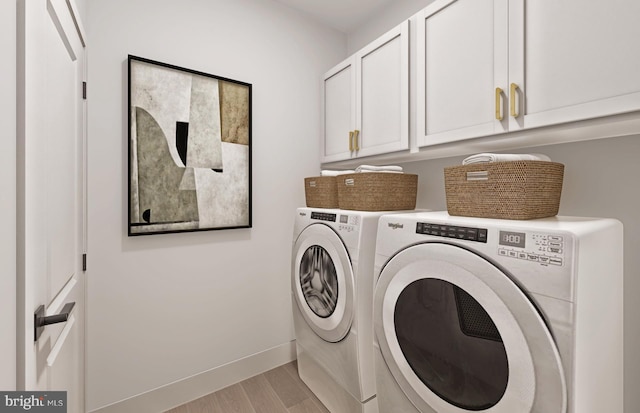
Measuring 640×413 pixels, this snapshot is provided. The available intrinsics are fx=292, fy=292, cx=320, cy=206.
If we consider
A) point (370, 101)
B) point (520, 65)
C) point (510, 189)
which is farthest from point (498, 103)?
point (370, 101)

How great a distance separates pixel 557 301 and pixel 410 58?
140 centimetres

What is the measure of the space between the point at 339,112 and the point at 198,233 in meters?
1.36

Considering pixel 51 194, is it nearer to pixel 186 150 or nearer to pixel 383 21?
pixel 186 150

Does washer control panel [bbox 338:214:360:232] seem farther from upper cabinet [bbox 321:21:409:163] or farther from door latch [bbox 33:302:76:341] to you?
door latch [bbox 33:302:76:341]

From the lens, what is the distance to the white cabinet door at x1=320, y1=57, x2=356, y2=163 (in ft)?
6.94

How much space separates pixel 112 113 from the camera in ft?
5.43

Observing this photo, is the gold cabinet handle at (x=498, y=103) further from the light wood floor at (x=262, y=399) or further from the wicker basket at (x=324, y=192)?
the light wood floor at (x=262, y=399)

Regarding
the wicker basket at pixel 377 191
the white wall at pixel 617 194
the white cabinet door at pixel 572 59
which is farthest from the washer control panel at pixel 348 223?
the white wall at pixel 617 194

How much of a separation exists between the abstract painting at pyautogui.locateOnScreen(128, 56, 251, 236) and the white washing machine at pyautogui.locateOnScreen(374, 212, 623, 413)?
124 centimetres

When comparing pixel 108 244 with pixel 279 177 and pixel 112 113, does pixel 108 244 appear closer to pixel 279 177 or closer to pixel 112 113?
pixel 112 113

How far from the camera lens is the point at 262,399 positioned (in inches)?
76.0

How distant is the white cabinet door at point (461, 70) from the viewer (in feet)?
4.13

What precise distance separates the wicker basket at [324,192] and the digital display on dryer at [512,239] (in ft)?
3.91

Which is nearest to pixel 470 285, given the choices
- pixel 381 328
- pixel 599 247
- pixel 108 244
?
pixel 599 247
